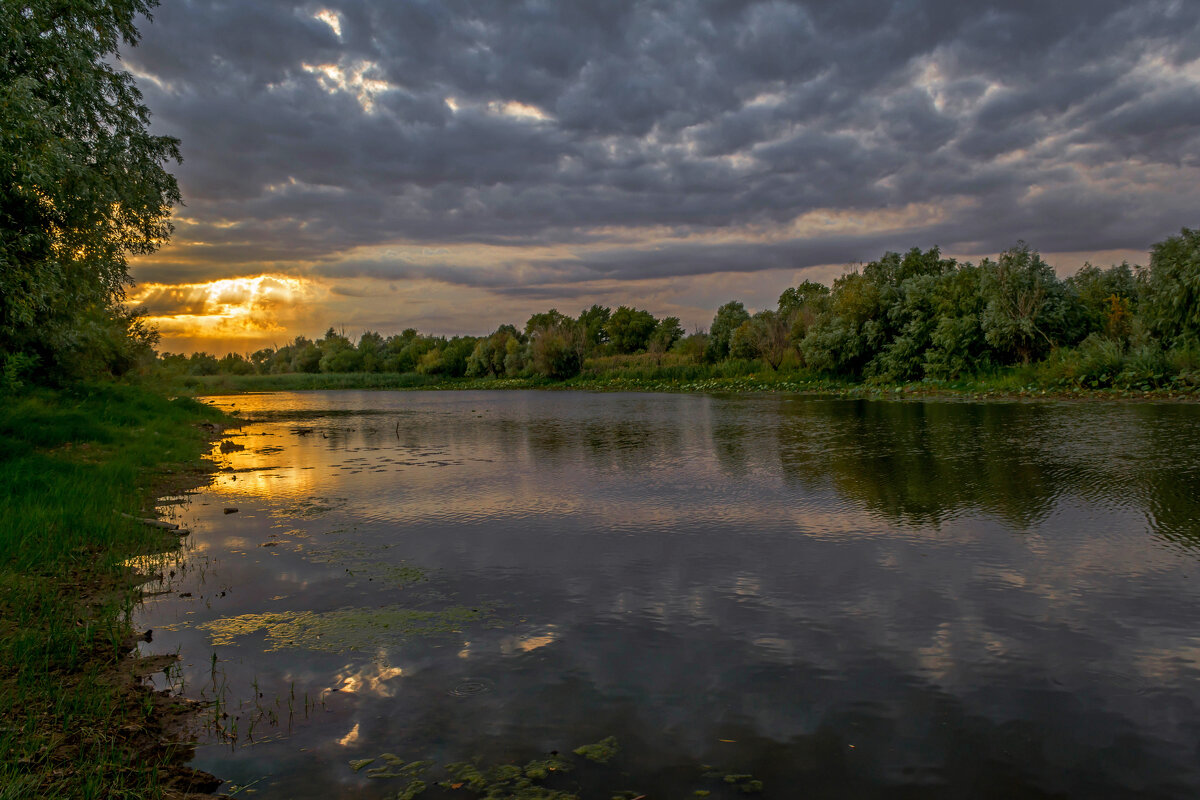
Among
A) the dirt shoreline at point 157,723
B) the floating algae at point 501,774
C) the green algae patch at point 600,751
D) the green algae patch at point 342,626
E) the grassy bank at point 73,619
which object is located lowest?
the green algae patch at point 600,751

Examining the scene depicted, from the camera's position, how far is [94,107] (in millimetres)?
15844

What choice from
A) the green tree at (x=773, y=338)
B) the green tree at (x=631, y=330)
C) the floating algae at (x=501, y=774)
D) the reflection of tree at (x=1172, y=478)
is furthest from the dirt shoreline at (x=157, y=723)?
the green tree at (x=631, y=330)

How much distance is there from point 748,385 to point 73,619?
5748cm

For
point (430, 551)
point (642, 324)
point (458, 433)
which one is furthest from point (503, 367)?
point (430, 551)

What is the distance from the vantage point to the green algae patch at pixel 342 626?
651cm

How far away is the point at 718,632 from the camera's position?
654cm

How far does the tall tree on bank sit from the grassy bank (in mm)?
2573

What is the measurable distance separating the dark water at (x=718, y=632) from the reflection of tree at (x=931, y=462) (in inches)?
5.6

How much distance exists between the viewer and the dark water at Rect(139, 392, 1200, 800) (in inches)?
177

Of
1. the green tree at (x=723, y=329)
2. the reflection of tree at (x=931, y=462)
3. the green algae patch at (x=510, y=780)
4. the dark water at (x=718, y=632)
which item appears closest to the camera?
the green algae patch at (x=510, y=780)

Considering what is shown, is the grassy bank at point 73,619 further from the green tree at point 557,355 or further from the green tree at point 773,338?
the green tree at point 557,355

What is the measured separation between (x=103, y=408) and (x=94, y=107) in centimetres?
1018

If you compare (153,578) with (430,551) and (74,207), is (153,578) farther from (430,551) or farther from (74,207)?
(74,207)

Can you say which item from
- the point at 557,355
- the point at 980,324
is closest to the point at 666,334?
the point at 557,355
